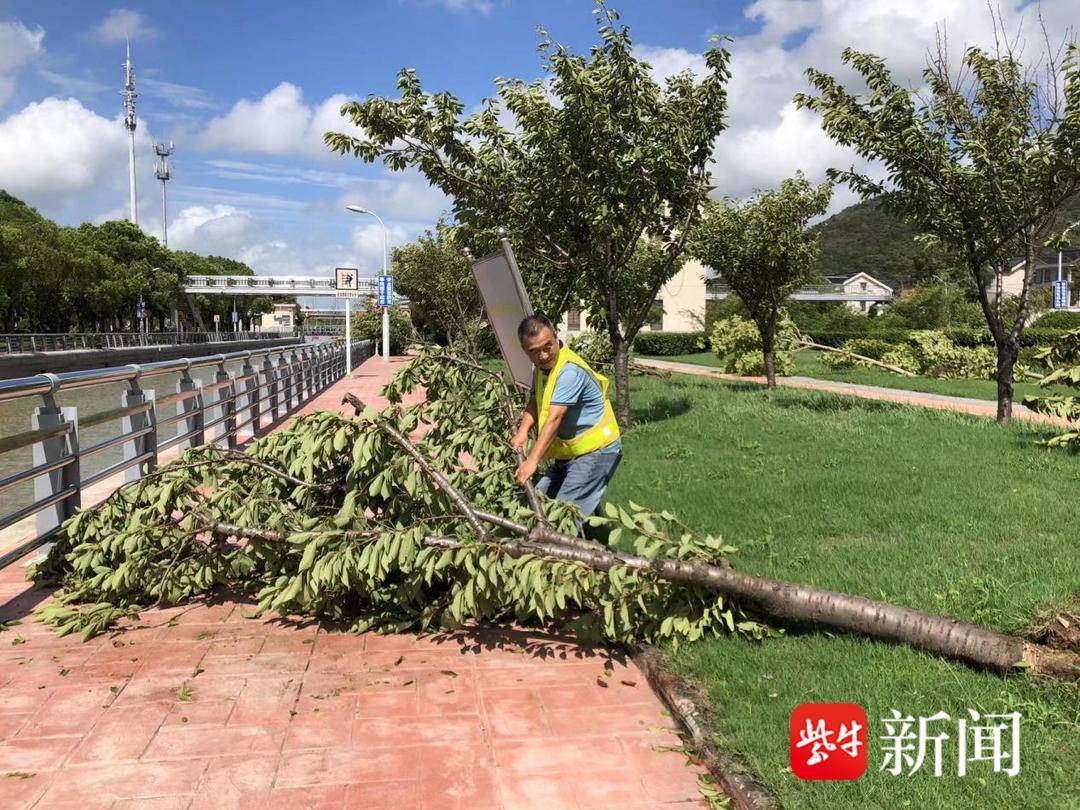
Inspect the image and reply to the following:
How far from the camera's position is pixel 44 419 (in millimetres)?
5375

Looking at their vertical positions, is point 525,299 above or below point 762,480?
above

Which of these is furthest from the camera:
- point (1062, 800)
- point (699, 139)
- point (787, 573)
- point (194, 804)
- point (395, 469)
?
point (699, 139)

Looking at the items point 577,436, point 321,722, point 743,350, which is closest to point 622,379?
A: point 577,436

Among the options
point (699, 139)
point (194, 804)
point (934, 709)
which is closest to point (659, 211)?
point (699, 139)

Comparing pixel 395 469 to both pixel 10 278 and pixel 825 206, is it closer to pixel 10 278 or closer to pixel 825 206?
pixel 825 206

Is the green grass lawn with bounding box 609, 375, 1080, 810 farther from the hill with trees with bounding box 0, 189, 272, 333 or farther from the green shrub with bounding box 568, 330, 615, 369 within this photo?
the hill with trees with bounding box 0, 189, 272, 333

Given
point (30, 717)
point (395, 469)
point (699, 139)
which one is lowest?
point (30, 717)

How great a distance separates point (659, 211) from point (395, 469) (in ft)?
26.4

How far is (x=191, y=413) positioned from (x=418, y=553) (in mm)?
5302

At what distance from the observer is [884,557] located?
4.88 metres

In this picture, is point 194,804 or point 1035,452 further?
point 1035,452

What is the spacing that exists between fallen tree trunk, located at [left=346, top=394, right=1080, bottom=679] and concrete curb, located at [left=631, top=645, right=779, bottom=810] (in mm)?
438

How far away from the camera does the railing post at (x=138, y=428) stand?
670 centimetres

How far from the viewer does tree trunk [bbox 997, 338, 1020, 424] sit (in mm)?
10680
